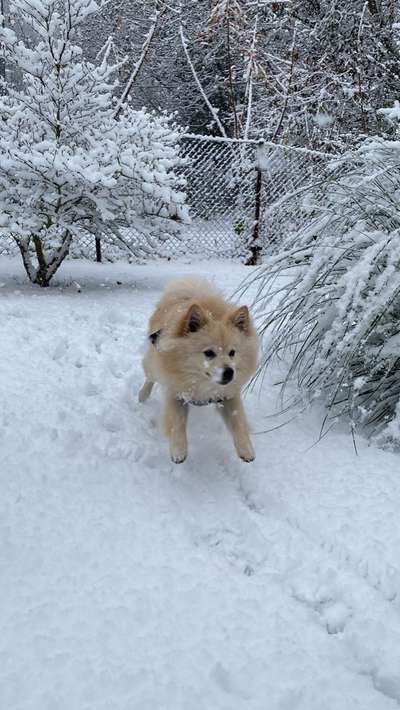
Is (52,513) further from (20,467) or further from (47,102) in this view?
(47,102)

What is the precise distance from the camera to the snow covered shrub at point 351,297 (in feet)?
10.4

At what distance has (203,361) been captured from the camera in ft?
9.73

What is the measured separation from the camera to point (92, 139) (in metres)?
6.02

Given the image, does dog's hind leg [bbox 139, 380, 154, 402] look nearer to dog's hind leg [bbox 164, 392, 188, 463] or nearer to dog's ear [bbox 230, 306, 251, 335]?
dog's hind leg [bbox 164, 392, 188, 463]

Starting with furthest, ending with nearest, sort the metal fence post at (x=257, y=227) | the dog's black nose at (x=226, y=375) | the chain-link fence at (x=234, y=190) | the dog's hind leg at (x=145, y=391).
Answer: the chain-link fence at (x=234, y=190), the metal fence post at (x=257, y=227), the dog's hind leg at (x=145, y=391), the dog's black nose at (x=226, y=375)

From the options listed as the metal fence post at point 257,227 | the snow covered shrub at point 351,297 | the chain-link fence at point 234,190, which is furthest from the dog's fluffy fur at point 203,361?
the chain-link fence at point 234,190

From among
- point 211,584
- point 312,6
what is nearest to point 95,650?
point 211,584

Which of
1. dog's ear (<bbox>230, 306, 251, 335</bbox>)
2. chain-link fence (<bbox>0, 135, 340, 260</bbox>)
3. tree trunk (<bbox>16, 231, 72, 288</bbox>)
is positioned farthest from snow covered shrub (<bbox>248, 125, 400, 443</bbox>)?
chain-link fence (<bbox>0, 135, 340, 260</bbox>)

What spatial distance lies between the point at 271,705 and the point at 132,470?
1.51 metres

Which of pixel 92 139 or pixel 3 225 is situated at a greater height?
pixel 92 139

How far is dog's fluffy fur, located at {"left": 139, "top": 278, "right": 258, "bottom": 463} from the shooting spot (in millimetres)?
2957

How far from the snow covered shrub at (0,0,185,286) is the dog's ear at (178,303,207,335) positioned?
3011 millimetres

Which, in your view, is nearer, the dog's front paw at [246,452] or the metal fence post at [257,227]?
the dog's front paw at [246,452]

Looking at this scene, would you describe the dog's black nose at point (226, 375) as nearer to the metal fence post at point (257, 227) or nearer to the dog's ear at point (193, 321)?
the dog's ear at point (193, 321)
